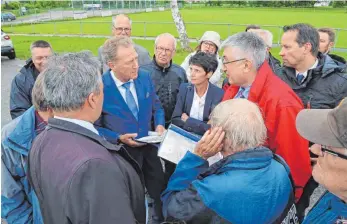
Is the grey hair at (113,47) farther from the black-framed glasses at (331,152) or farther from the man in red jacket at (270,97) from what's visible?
the black-framed glasses at (331,152)

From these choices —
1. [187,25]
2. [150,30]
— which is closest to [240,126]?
[150,30]

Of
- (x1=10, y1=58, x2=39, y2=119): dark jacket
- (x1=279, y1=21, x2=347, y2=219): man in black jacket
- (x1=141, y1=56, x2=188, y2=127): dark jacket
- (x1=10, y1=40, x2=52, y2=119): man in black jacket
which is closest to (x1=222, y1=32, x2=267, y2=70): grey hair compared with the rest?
(x1=279, y1=21, x2=347, y2=219): man in black jacket

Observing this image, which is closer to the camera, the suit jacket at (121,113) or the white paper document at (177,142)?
the white paper document at (177,142)

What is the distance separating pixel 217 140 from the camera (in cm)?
180

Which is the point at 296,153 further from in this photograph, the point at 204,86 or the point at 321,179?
Answer: the point at 204,86

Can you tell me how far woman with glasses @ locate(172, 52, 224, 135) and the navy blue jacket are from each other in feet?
5.80

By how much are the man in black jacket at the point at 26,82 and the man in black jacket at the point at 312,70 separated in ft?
8.93

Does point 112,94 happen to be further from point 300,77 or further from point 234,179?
point 300,77

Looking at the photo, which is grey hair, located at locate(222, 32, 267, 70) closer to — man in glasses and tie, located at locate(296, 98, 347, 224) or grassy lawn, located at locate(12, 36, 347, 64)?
man in glasses and tie, located at locate(296, 98, 347, 224)

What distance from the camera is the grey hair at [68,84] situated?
1.65 meters

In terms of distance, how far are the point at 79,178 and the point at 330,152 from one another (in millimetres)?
1215

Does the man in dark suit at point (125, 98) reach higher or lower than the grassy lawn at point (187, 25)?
higher

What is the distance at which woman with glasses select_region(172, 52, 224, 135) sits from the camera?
351cm

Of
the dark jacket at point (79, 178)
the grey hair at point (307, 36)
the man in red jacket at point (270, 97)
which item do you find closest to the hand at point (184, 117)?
the man in red jacket at point (270, 97)
